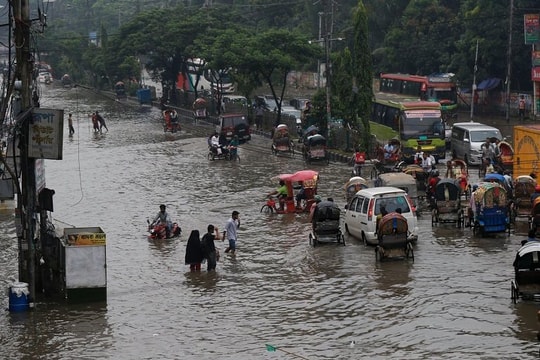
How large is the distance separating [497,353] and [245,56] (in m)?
42.6

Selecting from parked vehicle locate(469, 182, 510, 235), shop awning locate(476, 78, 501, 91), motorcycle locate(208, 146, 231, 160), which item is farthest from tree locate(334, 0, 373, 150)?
shop awning locate(476, 78, 501, 91)

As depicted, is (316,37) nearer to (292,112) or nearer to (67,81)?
(67,81)

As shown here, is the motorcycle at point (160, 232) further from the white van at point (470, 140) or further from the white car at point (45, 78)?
the white car at point (45, 78)

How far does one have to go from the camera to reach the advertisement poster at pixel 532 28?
61.7 metres

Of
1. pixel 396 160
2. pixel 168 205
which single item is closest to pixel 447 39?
pixel 396 160

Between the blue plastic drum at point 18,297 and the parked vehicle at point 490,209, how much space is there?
11.2 metres

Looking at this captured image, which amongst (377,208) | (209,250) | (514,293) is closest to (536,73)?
(377,208)

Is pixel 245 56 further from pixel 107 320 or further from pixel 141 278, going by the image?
pixel 107 320

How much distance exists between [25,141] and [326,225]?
8235mm

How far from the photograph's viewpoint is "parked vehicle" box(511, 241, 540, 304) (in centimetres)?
2008

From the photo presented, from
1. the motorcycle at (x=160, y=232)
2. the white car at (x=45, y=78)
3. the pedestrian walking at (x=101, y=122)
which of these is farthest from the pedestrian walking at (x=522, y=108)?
the white car at (x=45, y=78)

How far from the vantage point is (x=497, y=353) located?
17.7 metres

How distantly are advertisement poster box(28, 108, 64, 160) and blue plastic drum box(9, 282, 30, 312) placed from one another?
266cm

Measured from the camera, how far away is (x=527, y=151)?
33.8 m
